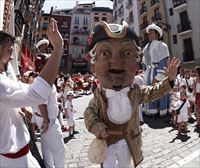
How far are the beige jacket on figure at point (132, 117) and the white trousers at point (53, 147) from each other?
1.26 m

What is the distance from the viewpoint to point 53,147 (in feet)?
13.7

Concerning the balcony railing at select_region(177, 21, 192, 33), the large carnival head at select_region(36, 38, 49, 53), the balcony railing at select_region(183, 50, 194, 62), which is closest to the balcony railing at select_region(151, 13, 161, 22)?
the balcony railing at select_region(177, 21, 192, 33)

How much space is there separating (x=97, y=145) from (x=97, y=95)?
1.67 feet

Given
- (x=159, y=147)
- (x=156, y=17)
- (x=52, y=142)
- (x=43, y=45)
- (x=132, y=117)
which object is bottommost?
(x=159, y=147)

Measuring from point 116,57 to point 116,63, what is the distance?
6 centimetres

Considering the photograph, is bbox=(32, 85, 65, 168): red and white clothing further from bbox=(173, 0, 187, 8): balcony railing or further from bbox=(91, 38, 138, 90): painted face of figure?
bbox=(173, 0, 187, 8): balcony railing

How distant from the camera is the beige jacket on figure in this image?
2.96 metres

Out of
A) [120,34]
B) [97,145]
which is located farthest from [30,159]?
[120,34]

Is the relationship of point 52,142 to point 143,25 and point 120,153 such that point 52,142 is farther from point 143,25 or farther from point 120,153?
point 143,25

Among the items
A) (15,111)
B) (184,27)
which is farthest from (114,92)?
(184,27)

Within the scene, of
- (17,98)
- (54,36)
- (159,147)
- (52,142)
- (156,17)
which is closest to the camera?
(17,98)

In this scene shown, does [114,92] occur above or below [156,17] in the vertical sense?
below

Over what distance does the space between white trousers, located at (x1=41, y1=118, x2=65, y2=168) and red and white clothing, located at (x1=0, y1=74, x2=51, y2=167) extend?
1.83m

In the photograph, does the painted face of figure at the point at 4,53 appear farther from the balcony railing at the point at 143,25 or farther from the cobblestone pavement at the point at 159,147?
the balcony railing at the point at 143,25
